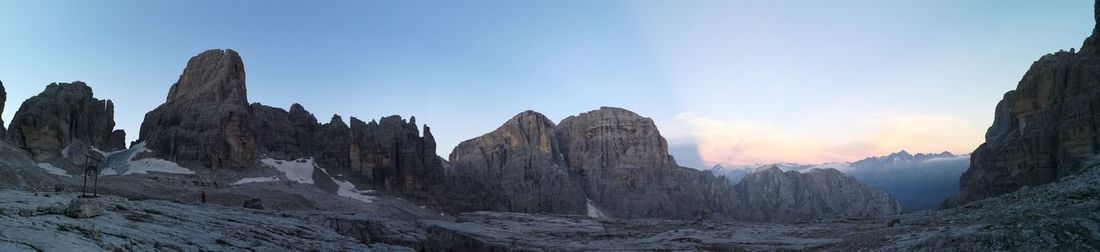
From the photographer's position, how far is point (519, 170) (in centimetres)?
15412

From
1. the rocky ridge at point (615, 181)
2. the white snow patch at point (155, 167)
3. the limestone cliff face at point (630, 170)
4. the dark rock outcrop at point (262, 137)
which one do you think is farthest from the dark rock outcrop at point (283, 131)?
the limestone cliff face at point (630, 170)

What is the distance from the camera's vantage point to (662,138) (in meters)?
173

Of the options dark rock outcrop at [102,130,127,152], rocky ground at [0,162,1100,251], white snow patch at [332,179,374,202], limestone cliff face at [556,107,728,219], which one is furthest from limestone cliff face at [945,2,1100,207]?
dark rock outcrop at [102,130,127,152]

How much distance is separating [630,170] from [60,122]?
111 meters

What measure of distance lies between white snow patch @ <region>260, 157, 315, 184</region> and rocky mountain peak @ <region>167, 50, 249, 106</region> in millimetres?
9783

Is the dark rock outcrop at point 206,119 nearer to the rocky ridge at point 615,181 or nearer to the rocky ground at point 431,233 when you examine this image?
the rocky ground at point 431,233

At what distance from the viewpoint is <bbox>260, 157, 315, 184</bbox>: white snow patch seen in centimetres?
9946

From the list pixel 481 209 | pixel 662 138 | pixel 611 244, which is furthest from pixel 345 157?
pixel 662 138

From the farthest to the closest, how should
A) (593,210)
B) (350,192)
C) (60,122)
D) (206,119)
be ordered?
1. (593,210)
2. (350,192)
3. (206,119)
4. (60,122)

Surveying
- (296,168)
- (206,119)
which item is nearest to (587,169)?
(296,168)

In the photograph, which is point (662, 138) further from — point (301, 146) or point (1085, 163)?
point (1085, 163)

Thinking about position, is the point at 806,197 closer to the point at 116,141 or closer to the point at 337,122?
the point at 337,122

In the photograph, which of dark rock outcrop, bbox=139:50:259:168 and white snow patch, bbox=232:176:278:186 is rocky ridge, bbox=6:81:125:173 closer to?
dark rock outcrop, bbox=139:50:259:168

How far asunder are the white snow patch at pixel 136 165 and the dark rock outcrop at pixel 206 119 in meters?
1.79
